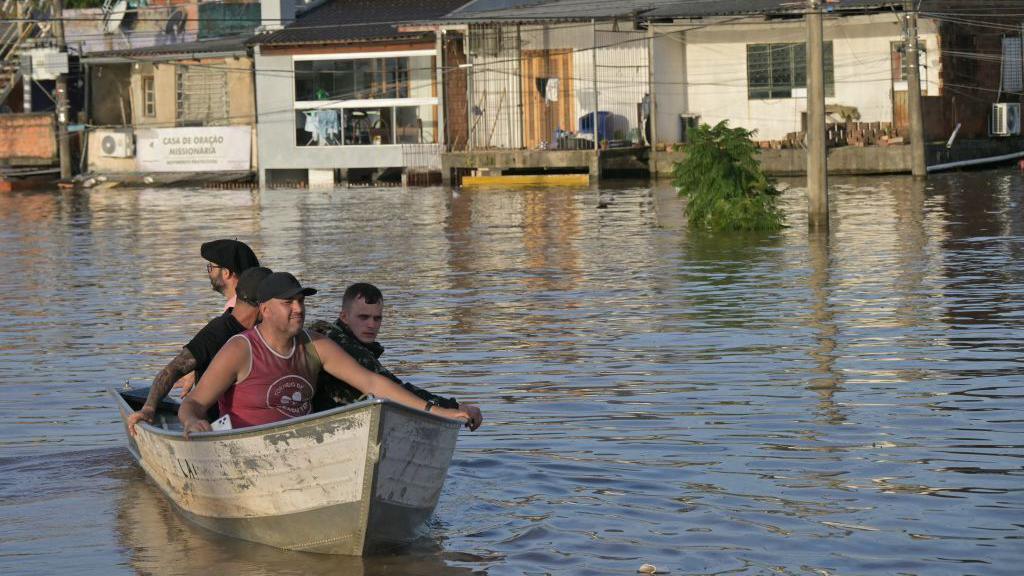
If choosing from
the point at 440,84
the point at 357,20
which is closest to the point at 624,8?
the point at 440,84

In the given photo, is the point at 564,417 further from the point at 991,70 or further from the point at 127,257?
the point at 991,70

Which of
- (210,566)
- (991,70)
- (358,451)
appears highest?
(991,70)

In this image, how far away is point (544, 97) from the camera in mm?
A: 49219

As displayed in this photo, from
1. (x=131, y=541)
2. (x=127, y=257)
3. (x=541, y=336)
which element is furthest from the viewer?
(x=127, y=257)

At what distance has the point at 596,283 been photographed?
21812mm

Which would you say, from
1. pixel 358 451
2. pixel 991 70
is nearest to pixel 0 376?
pixel 358 451

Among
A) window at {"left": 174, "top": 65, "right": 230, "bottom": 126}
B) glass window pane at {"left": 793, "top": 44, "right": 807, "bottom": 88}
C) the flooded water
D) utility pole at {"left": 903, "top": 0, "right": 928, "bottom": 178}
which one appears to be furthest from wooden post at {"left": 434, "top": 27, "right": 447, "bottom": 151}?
the flooded water

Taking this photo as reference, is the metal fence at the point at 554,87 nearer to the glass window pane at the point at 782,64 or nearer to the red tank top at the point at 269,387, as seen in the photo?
the glass window pane at the point at 782,64

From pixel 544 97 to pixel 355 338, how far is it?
40.1m

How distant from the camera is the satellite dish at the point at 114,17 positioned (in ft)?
197

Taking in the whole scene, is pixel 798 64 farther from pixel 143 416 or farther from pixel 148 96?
pixel 143 416

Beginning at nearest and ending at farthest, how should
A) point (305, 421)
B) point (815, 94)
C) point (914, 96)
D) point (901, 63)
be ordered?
1. point (305, 421)
2. point (815, 94)
3. point (914, 96)
4. point (901, 63)

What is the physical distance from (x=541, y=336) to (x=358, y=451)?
856 cm

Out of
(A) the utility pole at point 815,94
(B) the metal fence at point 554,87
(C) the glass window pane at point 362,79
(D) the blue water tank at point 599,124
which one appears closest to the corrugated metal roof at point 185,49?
(C) the glass window pane at point 362,79
